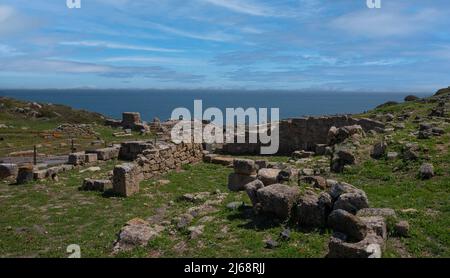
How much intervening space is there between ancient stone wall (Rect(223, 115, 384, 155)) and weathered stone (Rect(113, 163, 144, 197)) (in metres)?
13.8

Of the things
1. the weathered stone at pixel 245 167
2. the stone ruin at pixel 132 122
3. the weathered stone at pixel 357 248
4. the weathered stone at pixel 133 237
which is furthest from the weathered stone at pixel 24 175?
the stone ruin at pixel 132 122

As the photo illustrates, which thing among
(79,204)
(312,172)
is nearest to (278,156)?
(312,172)

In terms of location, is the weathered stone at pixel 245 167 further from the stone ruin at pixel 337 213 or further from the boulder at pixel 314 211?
the boulder at pixel 314 211

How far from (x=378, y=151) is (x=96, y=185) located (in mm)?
12299

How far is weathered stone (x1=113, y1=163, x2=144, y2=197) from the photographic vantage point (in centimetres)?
1838

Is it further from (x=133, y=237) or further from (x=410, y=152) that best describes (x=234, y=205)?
(x=410, y=152)

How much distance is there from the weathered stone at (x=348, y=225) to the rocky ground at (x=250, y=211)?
0.02 m

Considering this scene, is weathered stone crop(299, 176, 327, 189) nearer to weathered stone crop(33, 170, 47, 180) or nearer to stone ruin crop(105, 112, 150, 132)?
weathered stone crop(33, 170, 47, 180)

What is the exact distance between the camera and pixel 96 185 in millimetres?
19312

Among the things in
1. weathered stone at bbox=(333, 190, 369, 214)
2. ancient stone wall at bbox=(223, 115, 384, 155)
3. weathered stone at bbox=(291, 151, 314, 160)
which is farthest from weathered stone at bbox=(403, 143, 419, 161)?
ancient stone wall at bbox=(223, 115, 384, 155)

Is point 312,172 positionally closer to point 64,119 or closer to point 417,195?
point 417,195

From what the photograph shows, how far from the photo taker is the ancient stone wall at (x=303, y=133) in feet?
106

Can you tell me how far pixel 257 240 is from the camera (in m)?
11.1
